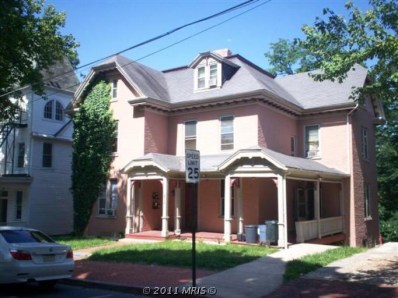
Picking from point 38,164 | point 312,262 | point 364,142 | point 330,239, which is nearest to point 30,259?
point 312,262

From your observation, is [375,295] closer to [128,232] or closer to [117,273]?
[117,273]

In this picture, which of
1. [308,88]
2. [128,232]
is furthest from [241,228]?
[308,88]

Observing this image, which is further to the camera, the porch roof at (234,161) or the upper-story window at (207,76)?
the upper-story window at (207,76)

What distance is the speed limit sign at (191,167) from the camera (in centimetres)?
961

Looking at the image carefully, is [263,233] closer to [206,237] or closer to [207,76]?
[206,237]

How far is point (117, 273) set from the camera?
12164 mm

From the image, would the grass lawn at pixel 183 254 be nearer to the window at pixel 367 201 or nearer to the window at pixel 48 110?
the window at pixel 367 201

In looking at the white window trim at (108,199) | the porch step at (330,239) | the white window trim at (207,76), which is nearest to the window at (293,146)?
the porch step at (330,239)

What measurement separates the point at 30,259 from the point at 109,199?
14312 millimetres

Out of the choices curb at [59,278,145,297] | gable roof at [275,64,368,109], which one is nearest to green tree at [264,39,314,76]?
gable roof at [275,64,368,109]

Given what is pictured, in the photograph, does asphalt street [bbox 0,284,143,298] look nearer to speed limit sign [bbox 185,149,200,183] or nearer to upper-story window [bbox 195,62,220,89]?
speed limit sign [bbox 185,149,200,183]

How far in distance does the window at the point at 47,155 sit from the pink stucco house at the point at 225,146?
14.8 feet

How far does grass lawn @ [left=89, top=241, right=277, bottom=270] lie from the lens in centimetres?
1346

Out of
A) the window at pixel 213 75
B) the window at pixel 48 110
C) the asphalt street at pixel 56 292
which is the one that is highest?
the window at pixel 213 75
